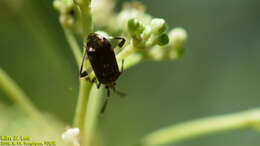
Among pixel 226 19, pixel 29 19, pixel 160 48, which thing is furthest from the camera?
pixel 226 19

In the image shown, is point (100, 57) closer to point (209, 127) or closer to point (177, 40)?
point (177, 40)

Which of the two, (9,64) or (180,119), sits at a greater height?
(9,64)

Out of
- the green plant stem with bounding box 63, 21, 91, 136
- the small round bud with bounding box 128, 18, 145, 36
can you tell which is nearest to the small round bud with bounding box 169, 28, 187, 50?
the small round bud with bounding box 128, 18, 145, 36

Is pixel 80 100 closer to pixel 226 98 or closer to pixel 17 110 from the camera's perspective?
pixel 17 110

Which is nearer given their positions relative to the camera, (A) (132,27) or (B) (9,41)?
(A) (132,27)

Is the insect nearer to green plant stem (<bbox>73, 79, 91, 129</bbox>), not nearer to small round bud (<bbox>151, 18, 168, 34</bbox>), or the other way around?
green plant stem (<bbox>73, 79, 91, 129</bbox>)

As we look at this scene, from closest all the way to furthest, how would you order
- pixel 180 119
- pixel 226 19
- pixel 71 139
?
pixel 71 139
pixel 180 119
pixel 226 19

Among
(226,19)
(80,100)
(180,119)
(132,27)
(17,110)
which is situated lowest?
(80,100)

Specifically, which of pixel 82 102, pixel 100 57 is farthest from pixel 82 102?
pixel 100 57

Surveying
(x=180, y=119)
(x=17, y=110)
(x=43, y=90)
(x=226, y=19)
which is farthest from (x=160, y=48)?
(x=226, y=19)
